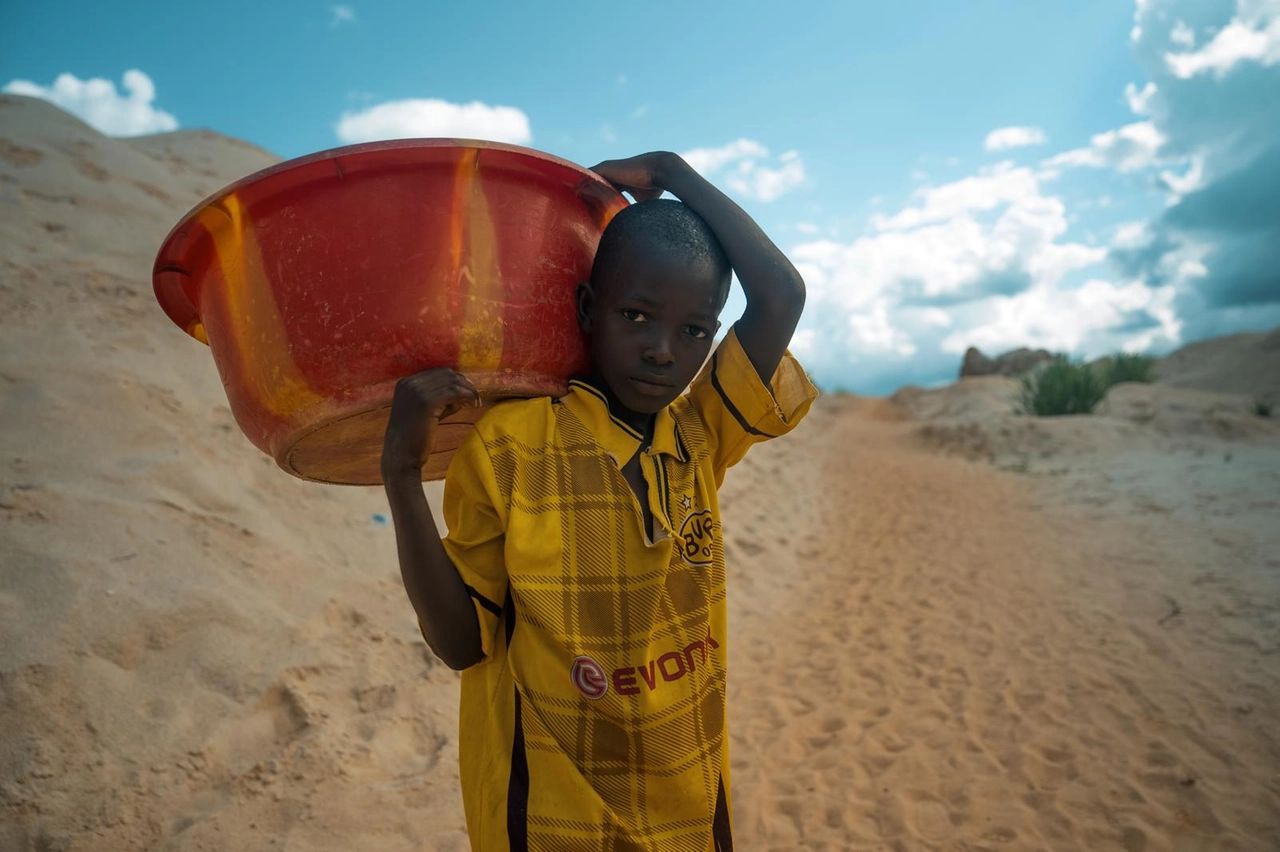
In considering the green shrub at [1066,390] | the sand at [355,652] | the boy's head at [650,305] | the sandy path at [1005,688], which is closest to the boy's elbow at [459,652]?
the boy's head at [650,305]

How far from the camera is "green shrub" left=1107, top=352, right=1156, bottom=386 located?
17.2 metres

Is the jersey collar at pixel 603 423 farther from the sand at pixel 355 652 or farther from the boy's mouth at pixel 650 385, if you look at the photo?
the sand at pixel 355 652

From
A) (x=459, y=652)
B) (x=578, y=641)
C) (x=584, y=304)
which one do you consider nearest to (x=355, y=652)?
(x=459, y=652)

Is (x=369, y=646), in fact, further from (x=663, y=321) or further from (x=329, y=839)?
(x=663, y=321)

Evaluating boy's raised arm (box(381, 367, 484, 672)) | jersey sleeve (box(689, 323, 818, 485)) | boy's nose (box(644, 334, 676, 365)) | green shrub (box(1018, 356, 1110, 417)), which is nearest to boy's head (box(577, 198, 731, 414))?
boy's nose (box(644, 334, 676, 365))

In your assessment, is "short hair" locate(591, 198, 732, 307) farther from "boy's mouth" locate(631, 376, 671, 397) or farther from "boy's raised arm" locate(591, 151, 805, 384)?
"boy's mouth" locate(631, 376, 671, 397)

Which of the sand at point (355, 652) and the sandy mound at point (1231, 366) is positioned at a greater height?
the sandy mound at point (1231, 366)

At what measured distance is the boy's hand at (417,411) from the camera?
3.74 ft

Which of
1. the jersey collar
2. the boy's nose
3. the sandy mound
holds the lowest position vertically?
the jersey collar

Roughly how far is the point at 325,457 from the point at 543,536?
18.7 inches

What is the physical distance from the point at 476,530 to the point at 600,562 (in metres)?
Answer: 0.21

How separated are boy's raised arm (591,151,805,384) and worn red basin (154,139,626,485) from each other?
0.96 ft

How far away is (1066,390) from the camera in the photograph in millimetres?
13766

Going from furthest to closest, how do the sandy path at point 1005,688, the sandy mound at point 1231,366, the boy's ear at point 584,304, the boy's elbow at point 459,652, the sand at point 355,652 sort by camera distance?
the sandy mound at point 1231,366
the sandy path at point 1005,688
the sand at point 355,652
the boy's ear at point 584,304
the boy's elbow at point 459,652
